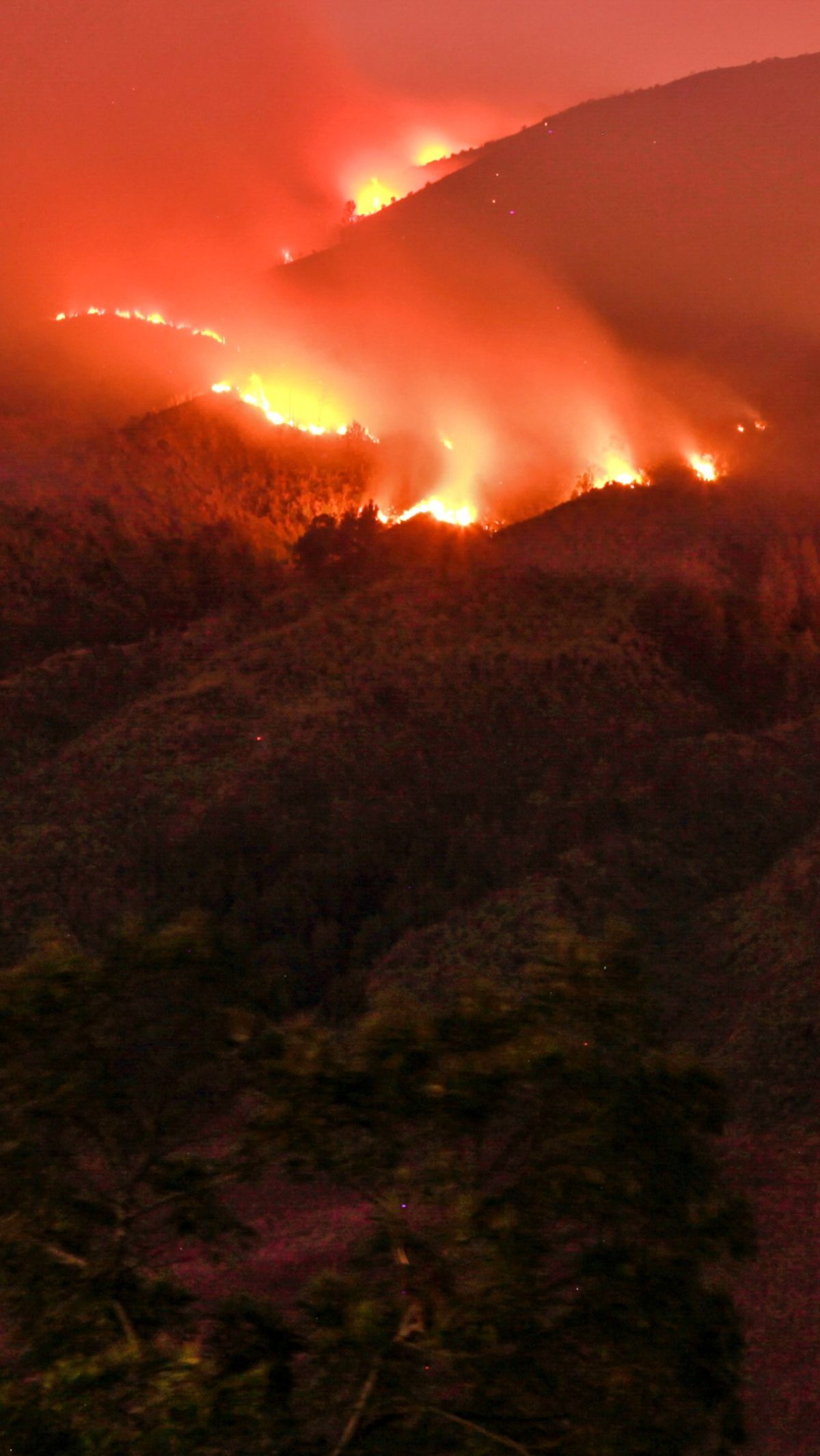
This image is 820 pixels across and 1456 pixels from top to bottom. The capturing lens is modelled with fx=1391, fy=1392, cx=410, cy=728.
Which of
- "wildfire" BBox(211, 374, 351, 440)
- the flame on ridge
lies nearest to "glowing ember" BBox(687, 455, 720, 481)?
the flame on ridge

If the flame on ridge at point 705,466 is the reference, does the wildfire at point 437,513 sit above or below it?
below

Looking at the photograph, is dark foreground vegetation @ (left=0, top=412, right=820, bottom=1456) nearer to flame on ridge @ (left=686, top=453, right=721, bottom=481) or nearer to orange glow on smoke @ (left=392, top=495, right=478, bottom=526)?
orange glow on smoke @ (left=392, top=495, right=478, bottom=526)

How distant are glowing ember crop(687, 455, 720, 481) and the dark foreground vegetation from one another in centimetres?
168

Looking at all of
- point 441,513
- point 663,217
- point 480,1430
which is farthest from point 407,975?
point 663,217

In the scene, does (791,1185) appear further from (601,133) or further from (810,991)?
(601,133)

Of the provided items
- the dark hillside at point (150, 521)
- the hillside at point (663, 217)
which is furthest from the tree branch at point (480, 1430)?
the hillside at point (663, 217)

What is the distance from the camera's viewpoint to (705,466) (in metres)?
36.1

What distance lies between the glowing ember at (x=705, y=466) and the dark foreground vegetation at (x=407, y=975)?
5.50 ft

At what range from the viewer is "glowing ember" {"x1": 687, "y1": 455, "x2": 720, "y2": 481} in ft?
115

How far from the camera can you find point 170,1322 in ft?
20.3

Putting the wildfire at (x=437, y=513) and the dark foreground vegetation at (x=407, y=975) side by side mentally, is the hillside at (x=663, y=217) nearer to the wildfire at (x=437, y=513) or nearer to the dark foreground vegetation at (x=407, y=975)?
the wildfire at (x=437, y=513)

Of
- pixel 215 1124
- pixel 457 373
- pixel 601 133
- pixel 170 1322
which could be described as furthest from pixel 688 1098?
pixel 601 133

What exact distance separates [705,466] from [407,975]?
21.0 metres

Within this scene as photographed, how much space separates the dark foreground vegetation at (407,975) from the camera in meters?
5.86
